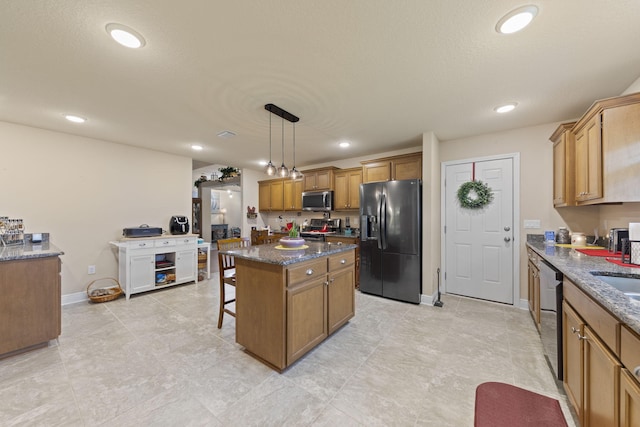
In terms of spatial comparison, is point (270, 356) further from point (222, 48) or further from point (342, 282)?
point (222, 48)

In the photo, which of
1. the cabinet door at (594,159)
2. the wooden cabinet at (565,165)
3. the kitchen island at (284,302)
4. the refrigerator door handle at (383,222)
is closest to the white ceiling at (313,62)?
the wooden cabinet at (565,165)

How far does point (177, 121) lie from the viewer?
9.93ft

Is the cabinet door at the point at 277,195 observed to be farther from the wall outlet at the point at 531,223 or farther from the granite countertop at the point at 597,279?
the granite countertop at the point at 597,279

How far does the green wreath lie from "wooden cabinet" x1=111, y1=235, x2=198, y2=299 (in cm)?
450

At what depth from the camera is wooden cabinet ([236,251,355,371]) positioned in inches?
78.5

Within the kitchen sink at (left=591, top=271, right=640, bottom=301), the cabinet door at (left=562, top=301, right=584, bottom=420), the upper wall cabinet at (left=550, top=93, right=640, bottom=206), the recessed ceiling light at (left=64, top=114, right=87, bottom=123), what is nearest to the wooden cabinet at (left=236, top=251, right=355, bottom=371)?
the cabinet door at (left=562, top=301, right=584, bottom=420)

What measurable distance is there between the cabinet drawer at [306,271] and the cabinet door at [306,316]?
0.14ft

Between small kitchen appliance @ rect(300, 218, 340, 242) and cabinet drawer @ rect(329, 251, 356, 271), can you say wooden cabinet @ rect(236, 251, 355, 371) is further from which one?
small kitchen appliance @ rect(300, 218, 340, 242)

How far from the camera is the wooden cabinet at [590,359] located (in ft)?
3.44

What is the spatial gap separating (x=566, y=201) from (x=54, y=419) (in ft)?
15.2

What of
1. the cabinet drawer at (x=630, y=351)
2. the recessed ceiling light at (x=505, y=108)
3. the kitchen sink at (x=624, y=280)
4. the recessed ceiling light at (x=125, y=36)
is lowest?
the cabinet drawer at (x=630, y=351)

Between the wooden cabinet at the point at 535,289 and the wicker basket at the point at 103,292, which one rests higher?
the wooden cabinet at the point at 535,289

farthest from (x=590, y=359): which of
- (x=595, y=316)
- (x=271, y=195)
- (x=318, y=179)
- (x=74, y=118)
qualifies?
(x=271, y=195)

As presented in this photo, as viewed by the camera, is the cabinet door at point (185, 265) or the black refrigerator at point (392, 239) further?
the cabinet door at point (185, 265)
